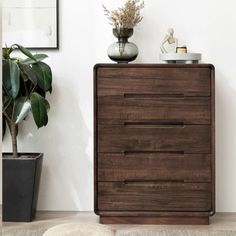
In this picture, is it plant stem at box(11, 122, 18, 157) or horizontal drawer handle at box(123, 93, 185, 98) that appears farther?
plant stem at box(11, 122, 18, 157)

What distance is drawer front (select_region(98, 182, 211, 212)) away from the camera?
291cm

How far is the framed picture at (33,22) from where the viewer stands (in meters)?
3.26

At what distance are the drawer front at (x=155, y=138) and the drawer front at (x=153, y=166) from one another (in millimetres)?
39

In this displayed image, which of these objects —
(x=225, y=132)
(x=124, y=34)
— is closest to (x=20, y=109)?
(x=124, y=34)

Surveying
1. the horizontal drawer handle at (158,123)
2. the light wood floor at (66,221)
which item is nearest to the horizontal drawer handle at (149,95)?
the horizontal drawer handle at (158,123)

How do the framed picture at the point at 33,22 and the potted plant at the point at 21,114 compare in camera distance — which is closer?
the potted plant at the point at 21,114

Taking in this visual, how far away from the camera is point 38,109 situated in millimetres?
2924

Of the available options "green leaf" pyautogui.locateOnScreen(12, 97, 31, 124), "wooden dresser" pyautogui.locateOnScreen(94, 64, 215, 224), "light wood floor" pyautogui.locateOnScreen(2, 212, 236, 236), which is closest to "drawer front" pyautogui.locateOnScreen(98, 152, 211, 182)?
"wooden dresser" pyautogui.locateOnScreen(94, 64, 215, 224)

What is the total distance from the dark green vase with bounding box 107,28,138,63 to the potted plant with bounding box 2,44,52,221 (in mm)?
428

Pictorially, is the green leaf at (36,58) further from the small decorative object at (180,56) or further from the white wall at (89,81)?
the small decorative object at (180,56)

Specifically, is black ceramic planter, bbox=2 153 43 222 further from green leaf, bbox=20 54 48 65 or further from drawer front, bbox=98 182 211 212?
green leaf, bbox=20 54 48 65

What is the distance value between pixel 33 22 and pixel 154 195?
144 centimetres

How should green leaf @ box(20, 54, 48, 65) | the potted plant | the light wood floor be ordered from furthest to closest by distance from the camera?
green leaf @ box(20, 54, 48, 65) → the potted plant → the light wood floor

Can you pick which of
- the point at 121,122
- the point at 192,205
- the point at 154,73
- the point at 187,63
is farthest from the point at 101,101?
the point at 192,205
